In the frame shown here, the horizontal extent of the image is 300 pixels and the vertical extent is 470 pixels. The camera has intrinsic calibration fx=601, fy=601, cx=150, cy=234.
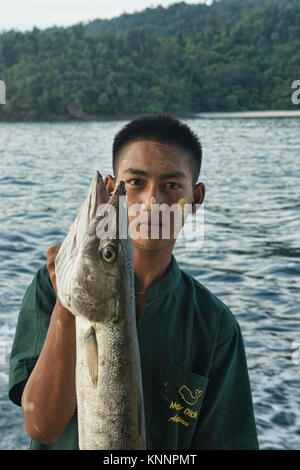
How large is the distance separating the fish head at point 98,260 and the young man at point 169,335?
54cm

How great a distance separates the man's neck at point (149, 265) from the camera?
2.55 meters

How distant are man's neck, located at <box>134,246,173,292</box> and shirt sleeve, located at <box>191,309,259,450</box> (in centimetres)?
34

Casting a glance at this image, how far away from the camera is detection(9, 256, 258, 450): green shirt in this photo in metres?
2.33

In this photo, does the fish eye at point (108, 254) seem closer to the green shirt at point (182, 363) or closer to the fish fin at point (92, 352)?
the fish fin at point (92, 352)

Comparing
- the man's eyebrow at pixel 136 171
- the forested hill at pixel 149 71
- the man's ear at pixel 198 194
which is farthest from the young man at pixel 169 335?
the forested hill at pixel 149 71

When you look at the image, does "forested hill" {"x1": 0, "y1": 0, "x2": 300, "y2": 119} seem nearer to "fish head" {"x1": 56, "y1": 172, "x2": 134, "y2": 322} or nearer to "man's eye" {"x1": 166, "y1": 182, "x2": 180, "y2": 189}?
"man's eye" {"x1": 166, "y1": 182, "x2": 180, "y2": 189}

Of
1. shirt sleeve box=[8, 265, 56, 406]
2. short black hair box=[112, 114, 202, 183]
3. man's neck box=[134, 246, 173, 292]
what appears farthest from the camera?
short black hair box=[112, 114, 202, 183]

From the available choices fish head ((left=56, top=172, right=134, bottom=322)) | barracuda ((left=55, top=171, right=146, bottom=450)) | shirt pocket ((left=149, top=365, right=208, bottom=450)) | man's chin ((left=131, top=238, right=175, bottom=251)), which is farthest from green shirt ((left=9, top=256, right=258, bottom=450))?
fish head ((left=56, top=172, right=134, bottom=322))

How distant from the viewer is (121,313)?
1813 mm

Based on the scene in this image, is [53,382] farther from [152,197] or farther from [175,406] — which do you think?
[152,197]

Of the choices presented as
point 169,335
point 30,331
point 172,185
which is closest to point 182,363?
point 169,335

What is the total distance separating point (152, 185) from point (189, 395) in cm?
88

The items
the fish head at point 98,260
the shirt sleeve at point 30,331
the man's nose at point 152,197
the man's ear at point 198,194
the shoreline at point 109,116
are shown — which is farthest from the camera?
the shoreline at point 109,116
